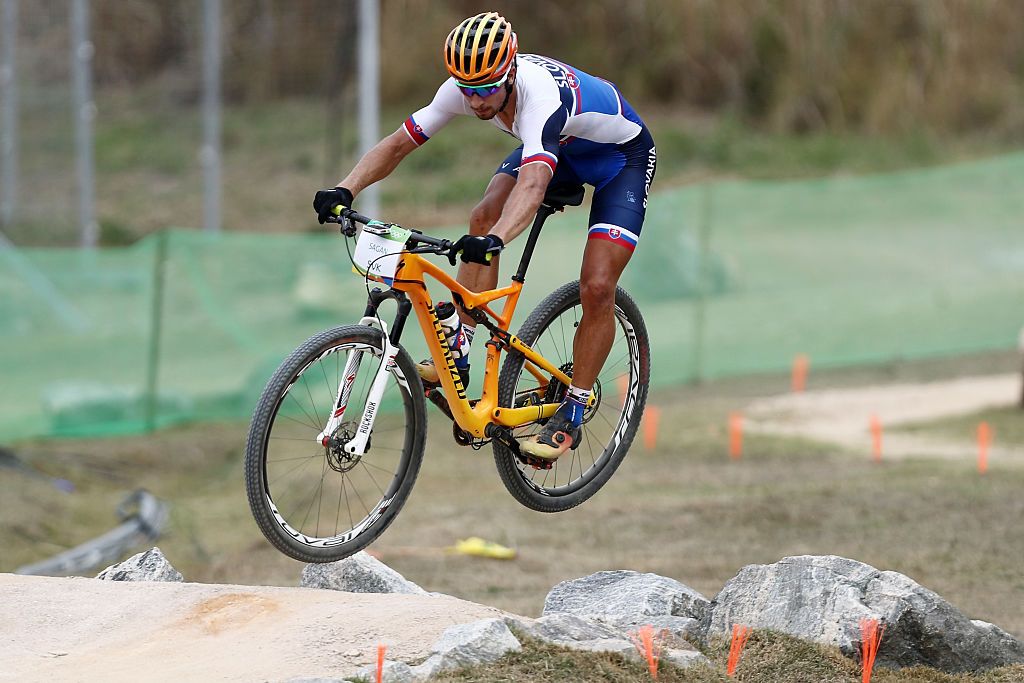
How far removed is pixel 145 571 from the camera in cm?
749

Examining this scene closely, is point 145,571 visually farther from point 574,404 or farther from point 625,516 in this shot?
point 625,516

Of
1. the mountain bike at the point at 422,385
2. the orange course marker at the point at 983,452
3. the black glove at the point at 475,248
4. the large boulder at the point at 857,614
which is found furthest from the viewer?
the orange course marker at the point at 983,452

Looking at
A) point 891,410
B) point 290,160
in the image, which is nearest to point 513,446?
point 891,410

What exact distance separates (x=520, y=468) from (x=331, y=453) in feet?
4.02

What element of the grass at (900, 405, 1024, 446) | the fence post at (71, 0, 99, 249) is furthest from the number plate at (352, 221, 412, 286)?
the fence post at (71, 0, 99, 249)

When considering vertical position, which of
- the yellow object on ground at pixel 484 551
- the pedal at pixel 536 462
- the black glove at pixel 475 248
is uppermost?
the black glove at pixel 475 248

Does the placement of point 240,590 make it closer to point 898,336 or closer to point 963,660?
point 963,660

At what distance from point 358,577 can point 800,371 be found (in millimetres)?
10104

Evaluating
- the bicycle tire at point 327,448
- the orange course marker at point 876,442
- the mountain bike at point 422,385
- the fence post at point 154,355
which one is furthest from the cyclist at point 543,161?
the fence post at point 154,355

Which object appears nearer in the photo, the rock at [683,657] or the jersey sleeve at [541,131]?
the rock at [683,657]

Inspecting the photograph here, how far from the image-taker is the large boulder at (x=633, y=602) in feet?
23.0

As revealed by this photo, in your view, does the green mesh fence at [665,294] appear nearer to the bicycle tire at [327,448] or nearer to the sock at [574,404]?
the bicycle tire at [327,448]

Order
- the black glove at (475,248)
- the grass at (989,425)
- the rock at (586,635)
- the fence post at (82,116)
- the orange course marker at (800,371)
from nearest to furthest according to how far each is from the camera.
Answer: the black glove at (475,248) < the rock at (586,635) < the grass at (989,425) < the orange course marker at (800,371) < the fence post at (82,116)

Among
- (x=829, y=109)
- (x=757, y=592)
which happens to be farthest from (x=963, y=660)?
(x=829, y=109)
